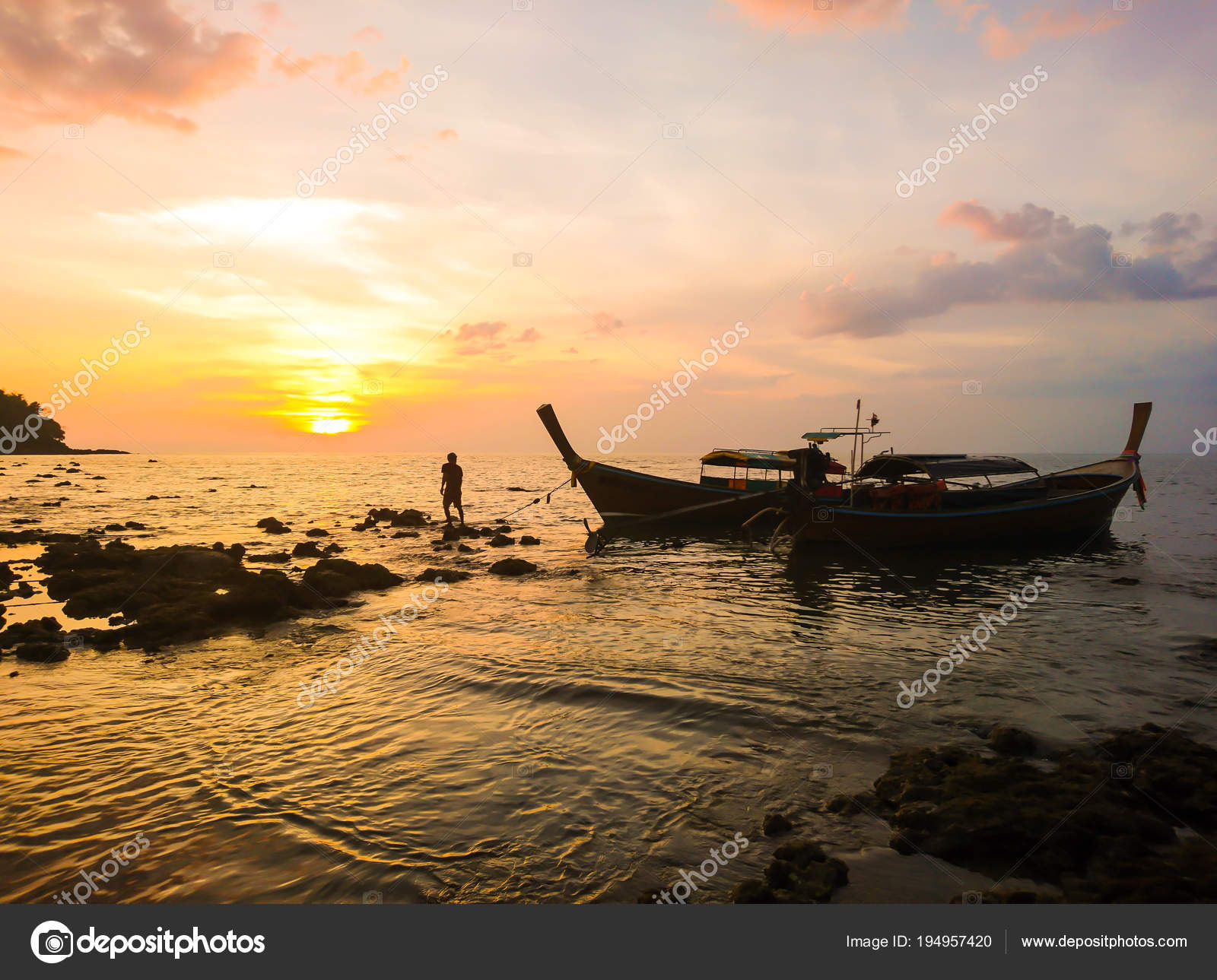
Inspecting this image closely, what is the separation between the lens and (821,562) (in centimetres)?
2208

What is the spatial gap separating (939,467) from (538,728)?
2180 cm

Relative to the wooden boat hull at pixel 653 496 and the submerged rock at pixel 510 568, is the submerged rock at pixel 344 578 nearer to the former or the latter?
→ the submerged rock at pixel 510 568

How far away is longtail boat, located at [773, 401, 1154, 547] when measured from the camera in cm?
2231

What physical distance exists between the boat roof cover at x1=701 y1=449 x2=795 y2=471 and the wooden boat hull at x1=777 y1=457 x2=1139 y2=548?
19.2ft

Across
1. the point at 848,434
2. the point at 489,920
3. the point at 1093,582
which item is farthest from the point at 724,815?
the point at 848,434

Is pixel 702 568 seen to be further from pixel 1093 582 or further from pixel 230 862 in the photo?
pixel 230 862

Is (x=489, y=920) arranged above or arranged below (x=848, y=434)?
below

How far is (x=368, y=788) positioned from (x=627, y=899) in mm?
3027

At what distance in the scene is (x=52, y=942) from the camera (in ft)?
12.9

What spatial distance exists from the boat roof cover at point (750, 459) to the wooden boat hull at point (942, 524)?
5.84 metres

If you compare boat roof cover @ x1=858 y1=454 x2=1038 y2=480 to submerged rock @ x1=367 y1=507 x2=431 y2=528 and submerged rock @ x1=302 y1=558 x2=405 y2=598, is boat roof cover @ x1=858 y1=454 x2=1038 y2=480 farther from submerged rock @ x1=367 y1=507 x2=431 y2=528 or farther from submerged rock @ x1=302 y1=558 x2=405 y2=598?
submerged rock @ x1=367 y1=507 x2=431 y2=528

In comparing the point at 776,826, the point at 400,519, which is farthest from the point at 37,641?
the point at 400,519

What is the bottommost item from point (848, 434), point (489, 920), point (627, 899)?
point (627, 899)

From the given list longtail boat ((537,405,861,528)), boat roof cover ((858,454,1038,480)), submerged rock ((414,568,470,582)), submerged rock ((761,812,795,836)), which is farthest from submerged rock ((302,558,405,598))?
boat roof cover ((858,454,1038,480))
